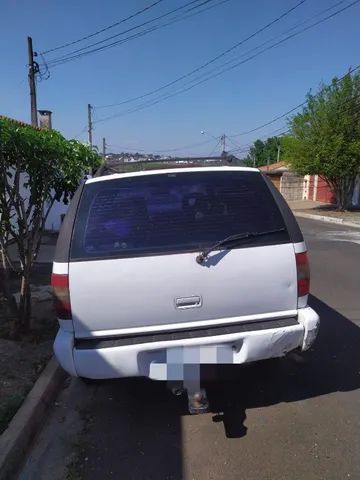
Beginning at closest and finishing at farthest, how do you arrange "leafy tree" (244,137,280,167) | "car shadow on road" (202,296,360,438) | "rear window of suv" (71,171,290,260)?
"rear window of suv" (71,171,290,260) → "car shadow on road" (202,296,360,438) → "leafy tree" (244,137,280,167)

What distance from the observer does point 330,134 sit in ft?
81.0

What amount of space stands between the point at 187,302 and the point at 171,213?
0.64 m

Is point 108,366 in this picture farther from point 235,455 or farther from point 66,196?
point 66,196

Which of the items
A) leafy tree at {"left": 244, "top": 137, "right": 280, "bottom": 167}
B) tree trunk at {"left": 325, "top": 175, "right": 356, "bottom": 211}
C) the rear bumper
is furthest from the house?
the rear bumper

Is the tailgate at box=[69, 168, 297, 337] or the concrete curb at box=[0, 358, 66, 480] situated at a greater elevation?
the tailgate at box=[69, 168, 297, 337]

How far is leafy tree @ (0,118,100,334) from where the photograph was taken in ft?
15.3

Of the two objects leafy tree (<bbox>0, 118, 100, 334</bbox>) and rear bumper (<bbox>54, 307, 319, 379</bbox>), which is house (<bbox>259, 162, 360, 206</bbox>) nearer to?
leafy tree (<bbox>0, 118, 100, 334</bbox>)

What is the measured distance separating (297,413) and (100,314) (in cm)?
169

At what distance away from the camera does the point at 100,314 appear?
308cm

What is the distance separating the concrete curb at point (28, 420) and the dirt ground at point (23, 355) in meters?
0.08

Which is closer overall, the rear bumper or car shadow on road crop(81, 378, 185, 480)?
car shadow on road crop(81, 378, 185, 480)

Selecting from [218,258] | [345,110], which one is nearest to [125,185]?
[218,258]

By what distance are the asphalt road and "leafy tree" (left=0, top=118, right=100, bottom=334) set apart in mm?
1448

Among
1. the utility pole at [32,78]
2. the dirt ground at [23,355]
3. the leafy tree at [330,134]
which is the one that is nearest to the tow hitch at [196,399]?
the dirt ground at [23,355]
